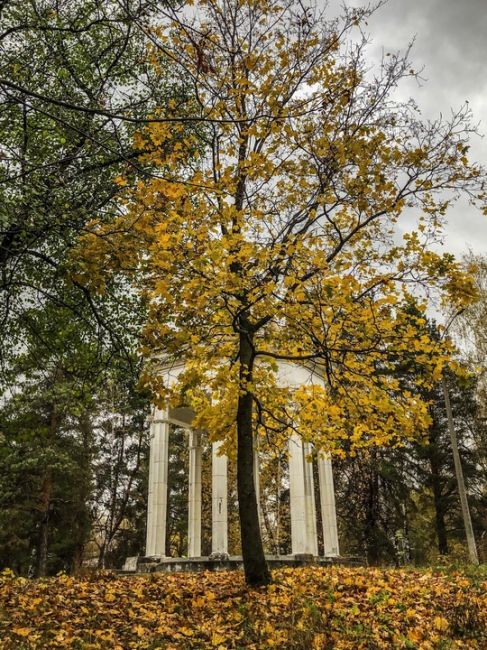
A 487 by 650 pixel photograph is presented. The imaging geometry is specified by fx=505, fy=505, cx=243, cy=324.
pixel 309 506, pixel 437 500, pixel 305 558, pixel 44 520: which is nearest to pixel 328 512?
pixel 309 506

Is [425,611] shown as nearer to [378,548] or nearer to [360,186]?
[360,186]

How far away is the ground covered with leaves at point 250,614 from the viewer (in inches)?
200

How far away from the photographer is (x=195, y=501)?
2008 centimetres

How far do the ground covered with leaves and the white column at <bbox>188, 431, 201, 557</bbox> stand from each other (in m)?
12.0

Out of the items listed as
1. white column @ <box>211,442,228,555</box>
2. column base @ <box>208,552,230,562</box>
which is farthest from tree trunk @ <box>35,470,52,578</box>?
column base @ <box>208,552,230,562</box>

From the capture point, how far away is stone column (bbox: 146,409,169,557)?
58.6 feet

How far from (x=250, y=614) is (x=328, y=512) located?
12962 millimetres

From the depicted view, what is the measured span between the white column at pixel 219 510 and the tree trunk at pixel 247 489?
7.89m

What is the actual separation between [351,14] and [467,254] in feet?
66.4

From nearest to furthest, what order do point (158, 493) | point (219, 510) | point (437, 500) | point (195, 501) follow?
point (219, 510) → point (158, 493) → point (195, 501) → point (437, 500)

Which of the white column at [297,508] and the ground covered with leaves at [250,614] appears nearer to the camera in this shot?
the ground covered with leaves at [250,614]

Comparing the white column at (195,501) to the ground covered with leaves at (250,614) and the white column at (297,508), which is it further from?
the ground covered with leaves at (250,614)

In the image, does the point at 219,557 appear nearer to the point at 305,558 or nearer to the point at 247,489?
the point at 305,558

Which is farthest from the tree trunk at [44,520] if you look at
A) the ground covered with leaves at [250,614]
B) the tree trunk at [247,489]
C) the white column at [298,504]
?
the tree trunk at [247,489]
